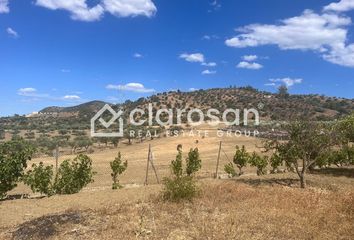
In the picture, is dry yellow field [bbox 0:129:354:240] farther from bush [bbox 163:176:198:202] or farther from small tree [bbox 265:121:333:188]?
small tree [bbox 265:121:333:188]

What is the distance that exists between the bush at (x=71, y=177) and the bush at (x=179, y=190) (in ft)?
20.6

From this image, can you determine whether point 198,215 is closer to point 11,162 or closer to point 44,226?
point 44,226

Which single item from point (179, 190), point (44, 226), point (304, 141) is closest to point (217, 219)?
A: point (179, 190)

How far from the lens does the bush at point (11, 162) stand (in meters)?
17.5

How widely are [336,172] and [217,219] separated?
14942 millimetres

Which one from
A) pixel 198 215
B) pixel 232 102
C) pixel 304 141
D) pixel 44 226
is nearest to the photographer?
pixel 44 226

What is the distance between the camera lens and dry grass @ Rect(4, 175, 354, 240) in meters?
10.5

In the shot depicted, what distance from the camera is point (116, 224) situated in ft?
36.8

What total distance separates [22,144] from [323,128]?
1239 centimetres

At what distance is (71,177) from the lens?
18969mm

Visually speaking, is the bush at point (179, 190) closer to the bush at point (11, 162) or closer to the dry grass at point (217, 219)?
the dry grass at point (217, 219)

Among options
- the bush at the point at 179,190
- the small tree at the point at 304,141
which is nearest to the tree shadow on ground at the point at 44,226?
the bush at the point at 179,190

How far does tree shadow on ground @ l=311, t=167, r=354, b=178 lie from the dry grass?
860 cm

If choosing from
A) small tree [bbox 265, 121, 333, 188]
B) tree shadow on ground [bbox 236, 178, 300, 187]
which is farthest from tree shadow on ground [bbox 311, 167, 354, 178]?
small tree [bbox 265, 121, 333, 188]
